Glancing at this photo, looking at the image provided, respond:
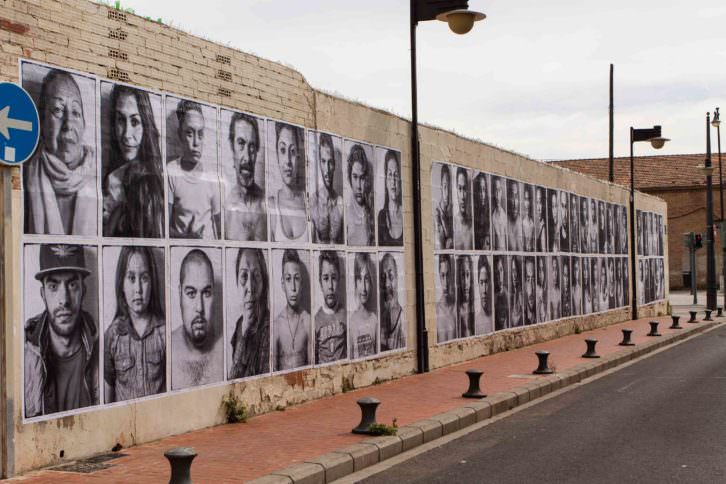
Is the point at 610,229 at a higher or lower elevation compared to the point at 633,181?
lower

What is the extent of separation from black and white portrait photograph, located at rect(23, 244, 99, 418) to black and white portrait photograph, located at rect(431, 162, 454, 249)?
9035 millimetres

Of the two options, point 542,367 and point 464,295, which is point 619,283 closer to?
point 464,295

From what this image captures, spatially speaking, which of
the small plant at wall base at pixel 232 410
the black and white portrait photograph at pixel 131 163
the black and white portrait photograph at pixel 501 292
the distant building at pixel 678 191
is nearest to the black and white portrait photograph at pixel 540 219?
the black and white portrait photograph at pixel 501 292

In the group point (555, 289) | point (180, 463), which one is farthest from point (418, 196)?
point (180, 463)

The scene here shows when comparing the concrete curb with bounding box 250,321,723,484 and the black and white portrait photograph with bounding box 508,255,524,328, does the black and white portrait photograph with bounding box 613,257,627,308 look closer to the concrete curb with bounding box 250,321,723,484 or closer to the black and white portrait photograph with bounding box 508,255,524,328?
the black and white portrait photograph with bounding box 508,255,524,328

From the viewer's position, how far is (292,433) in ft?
32.1

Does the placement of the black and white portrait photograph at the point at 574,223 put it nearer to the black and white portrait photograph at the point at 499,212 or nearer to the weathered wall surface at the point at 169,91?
the black and white portrait photograph at the point at 499,212

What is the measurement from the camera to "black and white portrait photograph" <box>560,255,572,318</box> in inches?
962

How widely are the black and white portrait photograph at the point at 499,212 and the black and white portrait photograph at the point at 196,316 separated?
402 inches

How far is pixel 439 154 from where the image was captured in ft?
57.1

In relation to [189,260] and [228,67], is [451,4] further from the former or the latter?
[189,260]

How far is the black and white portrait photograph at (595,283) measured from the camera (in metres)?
27.4

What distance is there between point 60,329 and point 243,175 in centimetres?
342

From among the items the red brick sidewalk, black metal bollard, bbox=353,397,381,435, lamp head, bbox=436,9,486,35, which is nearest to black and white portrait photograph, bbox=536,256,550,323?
the red brick sidewalk
